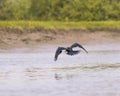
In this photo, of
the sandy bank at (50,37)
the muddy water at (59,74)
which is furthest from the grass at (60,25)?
the muddy water at (59,74)

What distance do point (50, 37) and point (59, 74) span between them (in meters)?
13.7

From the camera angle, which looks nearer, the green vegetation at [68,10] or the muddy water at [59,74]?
the muddy water at [59,74]

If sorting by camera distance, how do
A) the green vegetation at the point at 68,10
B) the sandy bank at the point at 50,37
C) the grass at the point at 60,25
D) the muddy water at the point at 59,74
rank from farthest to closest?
1. the green vegetation at the point at 68,10
2. the grass at the point at 60,25
3. the sandy bank at the point at 50,37
4. the muddy water at the point at 59,74

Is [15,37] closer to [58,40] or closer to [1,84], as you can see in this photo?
[58,40]

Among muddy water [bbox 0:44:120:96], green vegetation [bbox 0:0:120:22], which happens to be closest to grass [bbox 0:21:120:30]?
green vegetation [bbox 0:0:120:22]

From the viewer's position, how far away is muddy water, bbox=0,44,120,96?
16031 mm

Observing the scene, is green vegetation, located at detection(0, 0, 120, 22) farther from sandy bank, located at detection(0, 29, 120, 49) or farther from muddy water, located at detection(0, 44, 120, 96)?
muddy water, located at detection(0, 44, 120, 96)

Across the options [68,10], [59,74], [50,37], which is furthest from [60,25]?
[59,74]

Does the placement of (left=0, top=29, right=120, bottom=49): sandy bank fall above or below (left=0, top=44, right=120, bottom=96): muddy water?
above

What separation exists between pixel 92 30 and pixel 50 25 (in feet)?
7.79

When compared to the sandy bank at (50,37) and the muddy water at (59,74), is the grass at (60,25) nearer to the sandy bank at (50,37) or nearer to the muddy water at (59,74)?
the sandy bank at (50,37)

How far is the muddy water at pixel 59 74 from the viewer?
16.0m

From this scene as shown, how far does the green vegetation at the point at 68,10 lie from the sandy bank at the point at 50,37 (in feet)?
17.8

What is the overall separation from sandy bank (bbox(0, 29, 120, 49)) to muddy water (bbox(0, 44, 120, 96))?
293 centimetres
